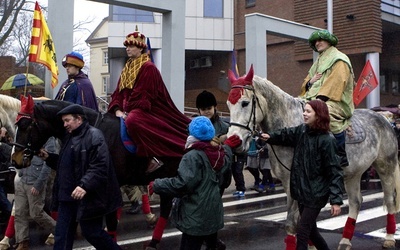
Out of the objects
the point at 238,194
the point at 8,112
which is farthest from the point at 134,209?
the point at 8,112

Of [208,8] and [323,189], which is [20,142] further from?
[208,8]

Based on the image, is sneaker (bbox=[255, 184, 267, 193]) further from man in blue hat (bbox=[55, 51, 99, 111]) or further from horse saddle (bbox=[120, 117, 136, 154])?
horse saddle (bbox=[120, 117, 136, 154])

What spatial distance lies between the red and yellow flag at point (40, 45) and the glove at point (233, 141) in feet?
13.7

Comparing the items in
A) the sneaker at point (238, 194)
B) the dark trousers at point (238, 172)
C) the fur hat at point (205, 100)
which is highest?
the fur hat at point (205, 100)

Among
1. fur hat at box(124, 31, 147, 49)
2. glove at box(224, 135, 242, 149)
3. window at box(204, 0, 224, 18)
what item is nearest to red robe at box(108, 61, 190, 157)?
fur hat at box(124, 31, 147, 49)

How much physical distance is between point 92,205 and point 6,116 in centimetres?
268

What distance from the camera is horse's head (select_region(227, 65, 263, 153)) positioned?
5.86 meters

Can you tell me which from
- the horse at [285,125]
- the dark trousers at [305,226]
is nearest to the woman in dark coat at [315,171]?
the dark trousers at [305,226]

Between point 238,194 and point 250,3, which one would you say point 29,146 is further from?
point 250,3

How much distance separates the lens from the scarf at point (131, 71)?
7118mm

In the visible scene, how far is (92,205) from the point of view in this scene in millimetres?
5508

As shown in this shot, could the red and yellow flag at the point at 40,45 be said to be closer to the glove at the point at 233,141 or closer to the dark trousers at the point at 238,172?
the glove at the point at 233,141

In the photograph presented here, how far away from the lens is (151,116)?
23.3ft

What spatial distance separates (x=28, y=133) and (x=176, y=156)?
76.9 inches
